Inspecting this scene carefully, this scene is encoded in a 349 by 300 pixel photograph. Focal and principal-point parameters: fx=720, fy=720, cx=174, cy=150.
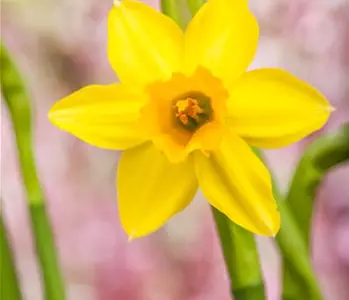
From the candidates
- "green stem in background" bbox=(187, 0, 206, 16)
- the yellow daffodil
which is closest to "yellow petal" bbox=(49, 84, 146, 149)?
the yellow daffodil

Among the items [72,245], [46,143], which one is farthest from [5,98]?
[72,245]

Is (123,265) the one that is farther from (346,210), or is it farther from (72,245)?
(346,210)

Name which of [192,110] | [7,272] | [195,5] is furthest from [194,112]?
[7,272]

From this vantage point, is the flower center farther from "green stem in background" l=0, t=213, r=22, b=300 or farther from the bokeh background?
"green stem in background" l=0, t=213, r=22, b=300

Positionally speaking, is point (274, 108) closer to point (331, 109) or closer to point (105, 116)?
point (331, 109)

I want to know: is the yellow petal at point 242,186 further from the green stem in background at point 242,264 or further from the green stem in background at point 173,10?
the green stem in background at point 173,10

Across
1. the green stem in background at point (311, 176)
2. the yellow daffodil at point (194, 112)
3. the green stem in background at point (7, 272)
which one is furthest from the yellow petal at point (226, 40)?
the green stem in background at point (7, 272)
